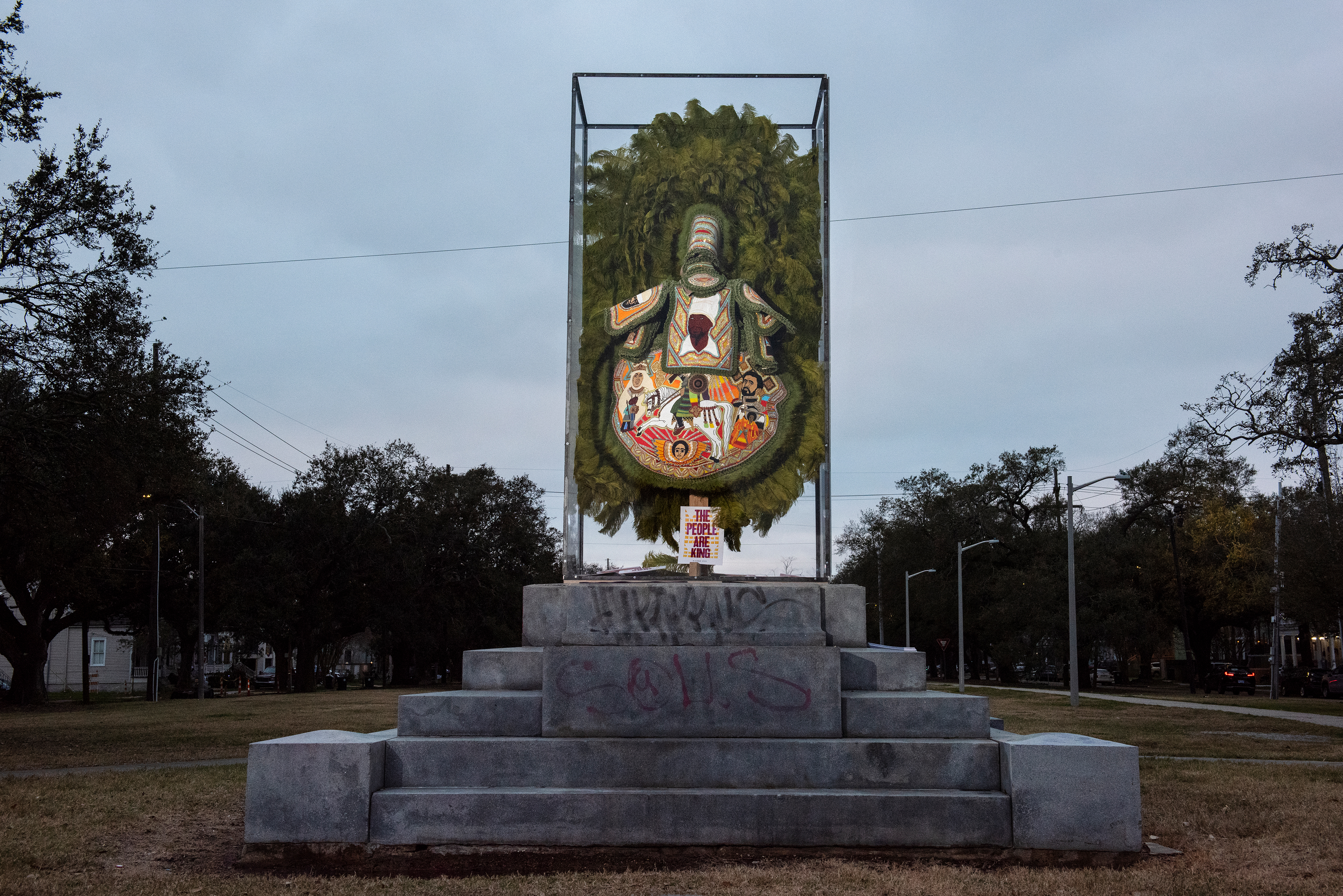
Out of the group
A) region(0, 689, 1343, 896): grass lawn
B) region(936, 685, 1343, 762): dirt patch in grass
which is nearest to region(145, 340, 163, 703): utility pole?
region(0, 689, 1343, 896): grass lawn

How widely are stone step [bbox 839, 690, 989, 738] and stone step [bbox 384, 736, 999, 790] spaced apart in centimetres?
29

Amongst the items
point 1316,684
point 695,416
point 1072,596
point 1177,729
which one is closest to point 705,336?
point 695,416

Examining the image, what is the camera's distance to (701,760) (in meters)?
9.28

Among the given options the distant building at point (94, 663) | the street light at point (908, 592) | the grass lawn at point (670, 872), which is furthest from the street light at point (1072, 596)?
the distant building at point (94, 663)

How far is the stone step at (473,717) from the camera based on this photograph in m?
9.71

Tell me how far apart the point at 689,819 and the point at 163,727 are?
19565 millimetres

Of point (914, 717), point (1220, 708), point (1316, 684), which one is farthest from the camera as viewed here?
point (1316, 684)

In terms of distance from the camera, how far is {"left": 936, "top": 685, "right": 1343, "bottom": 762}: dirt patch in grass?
57.7 ft

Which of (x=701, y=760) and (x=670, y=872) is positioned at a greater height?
(x=701, y=760)

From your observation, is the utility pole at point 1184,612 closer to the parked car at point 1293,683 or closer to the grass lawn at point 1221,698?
the grass lawn at point 1221,698

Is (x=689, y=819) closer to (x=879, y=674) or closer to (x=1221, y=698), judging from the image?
(x=879, y=674)

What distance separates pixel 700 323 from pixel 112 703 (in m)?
→ 37.3

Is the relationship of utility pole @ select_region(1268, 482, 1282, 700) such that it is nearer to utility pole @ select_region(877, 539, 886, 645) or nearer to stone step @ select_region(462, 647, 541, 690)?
utility pole @ select_region(877, 539, 886, 645)

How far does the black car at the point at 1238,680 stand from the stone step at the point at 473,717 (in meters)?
45.1
